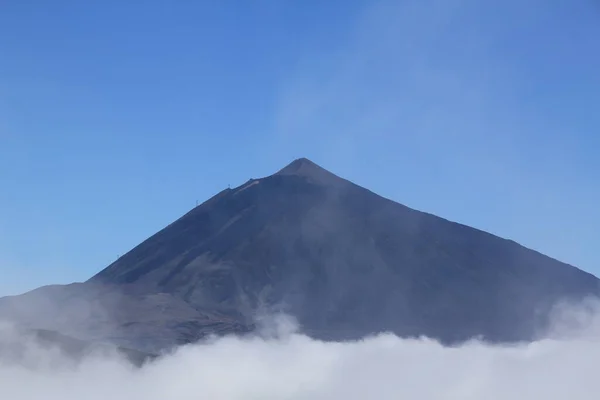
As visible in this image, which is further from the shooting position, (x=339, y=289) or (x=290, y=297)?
(x=339, y=289)

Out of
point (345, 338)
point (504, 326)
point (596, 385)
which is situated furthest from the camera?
point (504, 326)

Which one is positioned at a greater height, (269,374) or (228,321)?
(228,321)

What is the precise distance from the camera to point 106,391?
300ft

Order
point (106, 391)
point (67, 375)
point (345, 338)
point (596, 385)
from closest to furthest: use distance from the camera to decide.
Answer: point (596, 385), point (106, 391), point (67, 375), point (345, 338)

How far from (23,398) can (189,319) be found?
7947cm

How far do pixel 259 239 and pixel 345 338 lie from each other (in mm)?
40466

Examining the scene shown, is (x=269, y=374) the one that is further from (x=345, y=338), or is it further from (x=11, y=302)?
(x=11, y=302)

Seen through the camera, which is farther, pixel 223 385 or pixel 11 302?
pixel 11 302

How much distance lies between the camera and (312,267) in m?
196

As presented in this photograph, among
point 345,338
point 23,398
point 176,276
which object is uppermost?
point 176,276

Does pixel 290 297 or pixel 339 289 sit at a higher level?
pixel 339 289

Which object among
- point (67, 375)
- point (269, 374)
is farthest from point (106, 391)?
point (269, 374)

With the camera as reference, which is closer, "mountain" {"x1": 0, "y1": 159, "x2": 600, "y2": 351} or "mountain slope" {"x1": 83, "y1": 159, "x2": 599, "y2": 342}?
"mountain" {"x1": 0, "y1": 159, "x2": 600, "y2": 351}

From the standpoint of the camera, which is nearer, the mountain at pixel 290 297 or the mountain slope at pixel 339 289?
the mountain at pixel 290 297
